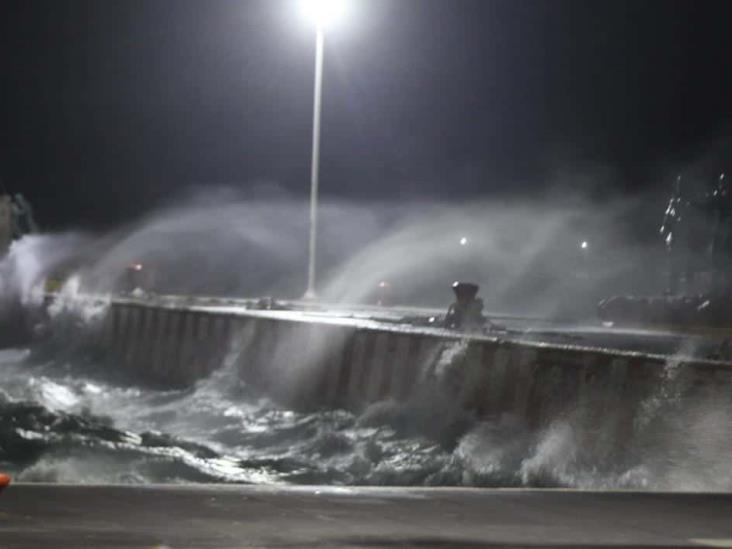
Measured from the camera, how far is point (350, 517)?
30.8 feet

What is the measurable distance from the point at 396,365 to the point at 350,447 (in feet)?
7.07

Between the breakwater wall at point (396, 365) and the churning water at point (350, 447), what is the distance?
0.31 meters

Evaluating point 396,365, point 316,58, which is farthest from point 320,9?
point 396,365

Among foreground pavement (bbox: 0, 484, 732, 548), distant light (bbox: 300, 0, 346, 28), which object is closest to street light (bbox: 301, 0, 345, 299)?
distant light (bbox: 300, 0, 346, 28)

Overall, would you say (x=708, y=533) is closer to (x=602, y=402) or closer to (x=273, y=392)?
(x=602, y=402)

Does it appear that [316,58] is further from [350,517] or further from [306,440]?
[350,517]

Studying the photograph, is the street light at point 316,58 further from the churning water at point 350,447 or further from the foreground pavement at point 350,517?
the foreground pavement at point 350,517

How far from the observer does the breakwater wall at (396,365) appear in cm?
1658

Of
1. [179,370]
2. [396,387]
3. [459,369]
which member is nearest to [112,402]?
[179,370]

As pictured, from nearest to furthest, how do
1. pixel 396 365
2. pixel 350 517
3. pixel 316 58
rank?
pixel 350 517 < pixel 396 365 < pixel 316 58

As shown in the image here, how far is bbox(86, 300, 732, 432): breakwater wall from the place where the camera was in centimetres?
1658

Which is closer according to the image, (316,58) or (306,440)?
(306,440)

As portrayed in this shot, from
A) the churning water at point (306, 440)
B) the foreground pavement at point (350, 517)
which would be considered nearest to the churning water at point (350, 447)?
the churning water at point (306, 440)

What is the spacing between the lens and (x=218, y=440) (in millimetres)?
25234
